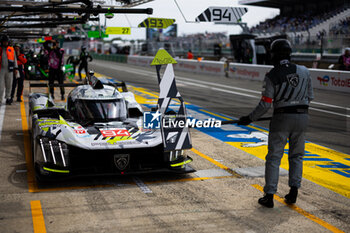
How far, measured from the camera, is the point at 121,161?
585cm

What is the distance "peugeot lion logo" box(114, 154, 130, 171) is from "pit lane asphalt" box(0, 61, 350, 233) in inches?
10.8

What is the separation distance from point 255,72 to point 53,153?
65.1 ft

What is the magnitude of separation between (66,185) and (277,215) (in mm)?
2864

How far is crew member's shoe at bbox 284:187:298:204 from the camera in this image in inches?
205

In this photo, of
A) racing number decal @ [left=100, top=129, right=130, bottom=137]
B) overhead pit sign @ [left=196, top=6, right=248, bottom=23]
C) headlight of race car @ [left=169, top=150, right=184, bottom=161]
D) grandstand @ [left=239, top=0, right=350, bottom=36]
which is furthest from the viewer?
grandstand @ [left=239, top=0, right=350, bottom=36]

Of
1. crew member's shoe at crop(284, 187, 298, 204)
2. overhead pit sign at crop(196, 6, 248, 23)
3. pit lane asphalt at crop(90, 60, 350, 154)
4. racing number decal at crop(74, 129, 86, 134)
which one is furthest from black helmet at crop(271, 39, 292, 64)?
overhead pit sign at crop(196, 6, 248, 23)

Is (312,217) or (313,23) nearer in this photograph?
(312,217)

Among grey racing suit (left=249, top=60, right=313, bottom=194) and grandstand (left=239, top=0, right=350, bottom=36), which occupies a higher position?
grandstand (left=239, top=0, right=350, bottom=36)

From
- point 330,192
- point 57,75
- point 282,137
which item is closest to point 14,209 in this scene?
point 282,137

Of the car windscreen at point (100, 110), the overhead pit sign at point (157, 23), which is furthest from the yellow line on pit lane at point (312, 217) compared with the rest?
the overhead pit sign at point (157, 23)

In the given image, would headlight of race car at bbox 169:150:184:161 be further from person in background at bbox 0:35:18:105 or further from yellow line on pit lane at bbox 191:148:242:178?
person in background at bbox 0:35:18:105

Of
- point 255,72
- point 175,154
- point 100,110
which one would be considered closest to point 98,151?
point 175,154

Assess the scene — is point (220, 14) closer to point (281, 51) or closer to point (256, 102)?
point (256, 102)

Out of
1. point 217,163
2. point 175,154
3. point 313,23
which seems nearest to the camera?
point 175,154
